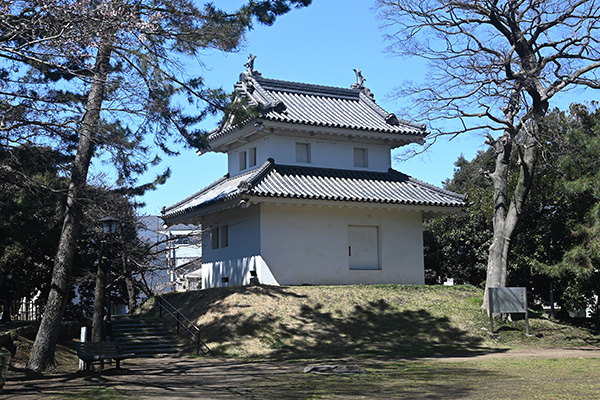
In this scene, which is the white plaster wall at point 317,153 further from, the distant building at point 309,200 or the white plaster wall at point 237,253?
the white plaster wall at point 237,253

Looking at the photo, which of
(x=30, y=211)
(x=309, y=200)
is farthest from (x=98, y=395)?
(x=309, y=200)

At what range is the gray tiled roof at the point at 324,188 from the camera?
950 inches

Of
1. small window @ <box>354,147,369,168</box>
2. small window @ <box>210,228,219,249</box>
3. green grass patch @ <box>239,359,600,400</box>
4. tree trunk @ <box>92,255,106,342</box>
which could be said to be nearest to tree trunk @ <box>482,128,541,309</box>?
small window @ <box>354,147,369,168</box>

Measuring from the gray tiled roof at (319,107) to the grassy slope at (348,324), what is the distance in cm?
696

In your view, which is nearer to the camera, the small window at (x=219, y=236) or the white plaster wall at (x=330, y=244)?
the white plaster wall at (x=330, y=244)

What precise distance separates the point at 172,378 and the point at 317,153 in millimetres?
14806

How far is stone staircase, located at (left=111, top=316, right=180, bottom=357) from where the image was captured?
20641 mm

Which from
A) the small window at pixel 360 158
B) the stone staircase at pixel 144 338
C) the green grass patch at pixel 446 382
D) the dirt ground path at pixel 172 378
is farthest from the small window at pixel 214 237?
the green grass patch at pixel 446 382

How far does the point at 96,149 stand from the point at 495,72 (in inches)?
533

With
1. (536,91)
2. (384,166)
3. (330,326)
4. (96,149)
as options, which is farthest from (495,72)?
(96,149)

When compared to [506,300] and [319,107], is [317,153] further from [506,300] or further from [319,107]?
[506,300]

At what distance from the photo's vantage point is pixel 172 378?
14570mm

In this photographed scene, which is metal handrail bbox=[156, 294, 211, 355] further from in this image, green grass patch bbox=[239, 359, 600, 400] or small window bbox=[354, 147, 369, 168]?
small window bbox=[354, 147, 369, 168]

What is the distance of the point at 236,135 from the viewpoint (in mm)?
27891
